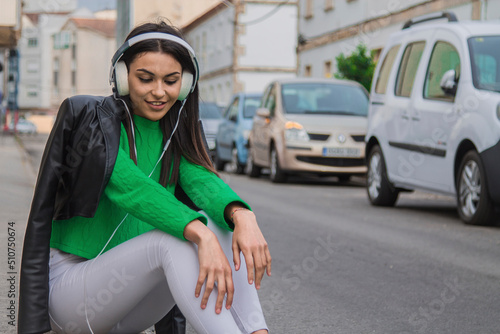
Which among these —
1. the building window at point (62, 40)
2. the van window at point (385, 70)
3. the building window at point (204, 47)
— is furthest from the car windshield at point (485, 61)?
the building window at point (62, 40)

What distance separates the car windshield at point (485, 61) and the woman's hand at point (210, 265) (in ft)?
20.4

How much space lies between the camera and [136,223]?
309 centimetres

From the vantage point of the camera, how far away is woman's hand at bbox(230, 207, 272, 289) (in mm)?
2803

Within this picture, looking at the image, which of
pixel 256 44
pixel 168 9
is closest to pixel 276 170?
pixel 256 44

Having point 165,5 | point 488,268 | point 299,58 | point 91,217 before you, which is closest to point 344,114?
point 488,268

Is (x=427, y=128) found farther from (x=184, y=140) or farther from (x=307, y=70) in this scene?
(x=307, y=70)

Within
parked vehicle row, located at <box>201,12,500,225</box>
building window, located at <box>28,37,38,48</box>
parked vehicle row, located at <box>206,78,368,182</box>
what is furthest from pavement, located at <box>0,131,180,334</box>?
building window, located at <box>28,37,38,48</box>

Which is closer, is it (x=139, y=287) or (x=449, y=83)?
(x=139, y=287)

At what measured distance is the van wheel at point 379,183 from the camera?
34.2 ft

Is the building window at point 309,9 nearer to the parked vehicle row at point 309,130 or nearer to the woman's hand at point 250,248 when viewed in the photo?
the parked vehicle row at point 309,130

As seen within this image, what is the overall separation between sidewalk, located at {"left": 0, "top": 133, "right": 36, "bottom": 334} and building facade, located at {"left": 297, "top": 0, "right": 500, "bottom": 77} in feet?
31.3

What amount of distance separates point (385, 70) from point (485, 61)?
7.24ft

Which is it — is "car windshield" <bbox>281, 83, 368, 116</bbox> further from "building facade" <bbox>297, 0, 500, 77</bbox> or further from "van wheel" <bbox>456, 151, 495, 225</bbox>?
"van wheel" <bbox>456, 151, 495, 225</bbox>

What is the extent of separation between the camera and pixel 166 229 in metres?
2.77
